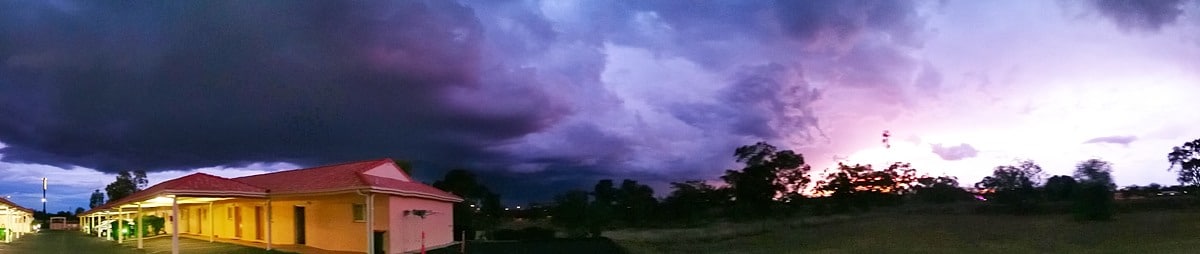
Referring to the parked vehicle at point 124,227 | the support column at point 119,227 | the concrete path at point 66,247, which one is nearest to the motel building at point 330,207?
the concrete path at point 66,247

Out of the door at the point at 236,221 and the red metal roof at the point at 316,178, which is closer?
the red metal roof at the point at 316,178

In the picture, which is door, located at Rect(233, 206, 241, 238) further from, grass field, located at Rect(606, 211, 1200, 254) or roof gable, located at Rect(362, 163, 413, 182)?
grass field, located at Rect(606, 211, 1200, 254)

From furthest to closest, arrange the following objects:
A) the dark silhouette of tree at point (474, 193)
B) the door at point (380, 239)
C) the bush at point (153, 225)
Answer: the dark silhouette of tree at point (474, 193) → the bush at point (153, 225) → the door at point (380, 239)

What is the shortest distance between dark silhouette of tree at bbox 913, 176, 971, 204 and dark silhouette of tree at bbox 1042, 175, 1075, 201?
545 centimetres

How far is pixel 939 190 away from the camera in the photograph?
44.1 metres

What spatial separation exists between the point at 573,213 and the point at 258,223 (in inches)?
568

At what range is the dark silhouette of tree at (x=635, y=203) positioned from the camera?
45.5 m

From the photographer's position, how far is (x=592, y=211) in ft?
126

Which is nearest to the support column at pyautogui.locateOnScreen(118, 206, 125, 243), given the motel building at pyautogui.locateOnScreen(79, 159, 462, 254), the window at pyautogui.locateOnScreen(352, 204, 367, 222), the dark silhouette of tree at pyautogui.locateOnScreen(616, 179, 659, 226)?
the motel building at pyautogui.locateOnScreen(79, 159, 462, 254)

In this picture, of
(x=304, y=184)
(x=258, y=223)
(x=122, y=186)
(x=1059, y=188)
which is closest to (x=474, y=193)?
(x=258, y=223)

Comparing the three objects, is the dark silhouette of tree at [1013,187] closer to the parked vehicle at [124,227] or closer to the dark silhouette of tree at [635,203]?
the dark silhouette of tree at [635,203]

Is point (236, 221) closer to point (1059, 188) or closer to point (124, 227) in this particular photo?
point (124, 227)

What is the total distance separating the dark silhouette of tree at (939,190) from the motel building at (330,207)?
25529 mm

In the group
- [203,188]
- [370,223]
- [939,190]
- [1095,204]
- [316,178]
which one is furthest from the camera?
[939,190]
